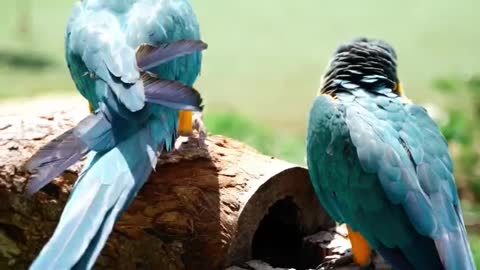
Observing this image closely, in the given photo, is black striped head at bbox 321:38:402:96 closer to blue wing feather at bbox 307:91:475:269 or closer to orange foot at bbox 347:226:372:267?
blue wing feather at bbox 307:91:475:269

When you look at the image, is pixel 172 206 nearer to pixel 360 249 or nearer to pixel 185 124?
pixel 185 124

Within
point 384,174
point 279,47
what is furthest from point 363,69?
point 279,47

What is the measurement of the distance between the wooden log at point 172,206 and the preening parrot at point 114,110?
101mm

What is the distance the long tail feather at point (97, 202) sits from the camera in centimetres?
136

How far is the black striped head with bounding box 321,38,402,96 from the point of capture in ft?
5.77

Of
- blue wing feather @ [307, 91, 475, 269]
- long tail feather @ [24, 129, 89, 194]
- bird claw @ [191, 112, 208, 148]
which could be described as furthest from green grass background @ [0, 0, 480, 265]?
long tail feather @ [24, 129, 89, 194]

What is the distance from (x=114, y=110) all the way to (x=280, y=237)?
21.8 inches

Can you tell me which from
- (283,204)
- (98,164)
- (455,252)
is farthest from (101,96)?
(455,252)

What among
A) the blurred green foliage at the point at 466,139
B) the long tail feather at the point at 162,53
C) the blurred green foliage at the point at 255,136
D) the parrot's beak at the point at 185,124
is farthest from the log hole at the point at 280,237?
the blurred green foliage at the point at 466,139

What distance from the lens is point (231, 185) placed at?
1.73m

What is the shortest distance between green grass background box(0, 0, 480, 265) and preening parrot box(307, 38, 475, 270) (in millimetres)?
1780

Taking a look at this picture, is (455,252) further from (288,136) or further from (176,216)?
(288,136)

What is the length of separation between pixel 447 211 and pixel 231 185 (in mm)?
395

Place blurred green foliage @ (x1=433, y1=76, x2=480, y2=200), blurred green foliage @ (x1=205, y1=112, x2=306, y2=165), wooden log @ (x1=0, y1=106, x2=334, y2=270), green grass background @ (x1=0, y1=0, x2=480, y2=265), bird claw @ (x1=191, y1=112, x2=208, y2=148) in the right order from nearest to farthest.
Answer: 1. wooden log @ (x1=0, y1=106, x2=334, y2=270)
2. bird claw @ (x1=191, y1=112, x2=208, y2=148)
3. blurred green foliage @ (x1=205, y1=112, x2=306, y2=165)
4. blurred green foliage @ (x1=433, y1=76, x2=480, y2=200)
5. green grass background @ (x1=0, y1=0, x2=480, y2=265)
